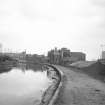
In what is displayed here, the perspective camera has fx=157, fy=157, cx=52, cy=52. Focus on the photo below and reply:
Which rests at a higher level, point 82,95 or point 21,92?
point 82,95

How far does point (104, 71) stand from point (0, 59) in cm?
5386

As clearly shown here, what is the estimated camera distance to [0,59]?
65.8 metres

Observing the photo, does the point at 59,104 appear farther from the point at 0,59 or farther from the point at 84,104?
the point at 0,59

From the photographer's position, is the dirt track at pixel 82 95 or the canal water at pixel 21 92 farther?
the canal water at pixel 21 92

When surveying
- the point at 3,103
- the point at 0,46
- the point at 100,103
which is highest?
the point at 0,46

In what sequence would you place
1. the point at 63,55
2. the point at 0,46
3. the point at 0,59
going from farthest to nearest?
1. the point at 0,46
2. the point at 63,55
3. the point at 0,59

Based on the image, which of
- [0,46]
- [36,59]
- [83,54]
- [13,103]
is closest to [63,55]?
[83,54]

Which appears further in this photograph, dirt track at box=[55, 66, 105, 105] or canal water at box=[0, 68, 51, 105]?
canal water at box=[0, 68, 51, 105]

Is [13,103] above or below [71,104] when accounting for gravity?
below

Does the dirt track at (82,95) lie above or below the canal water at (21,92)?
above

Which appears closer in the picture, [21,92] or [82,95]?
[82,95]

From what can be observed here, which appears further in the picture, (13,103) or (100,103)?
(13,103)

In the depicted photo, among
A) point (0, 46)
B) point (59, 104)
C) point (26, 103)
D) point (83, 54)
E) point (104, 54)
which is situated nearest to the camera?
point (59, 104)

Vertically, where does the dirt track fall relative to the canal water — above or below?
above
